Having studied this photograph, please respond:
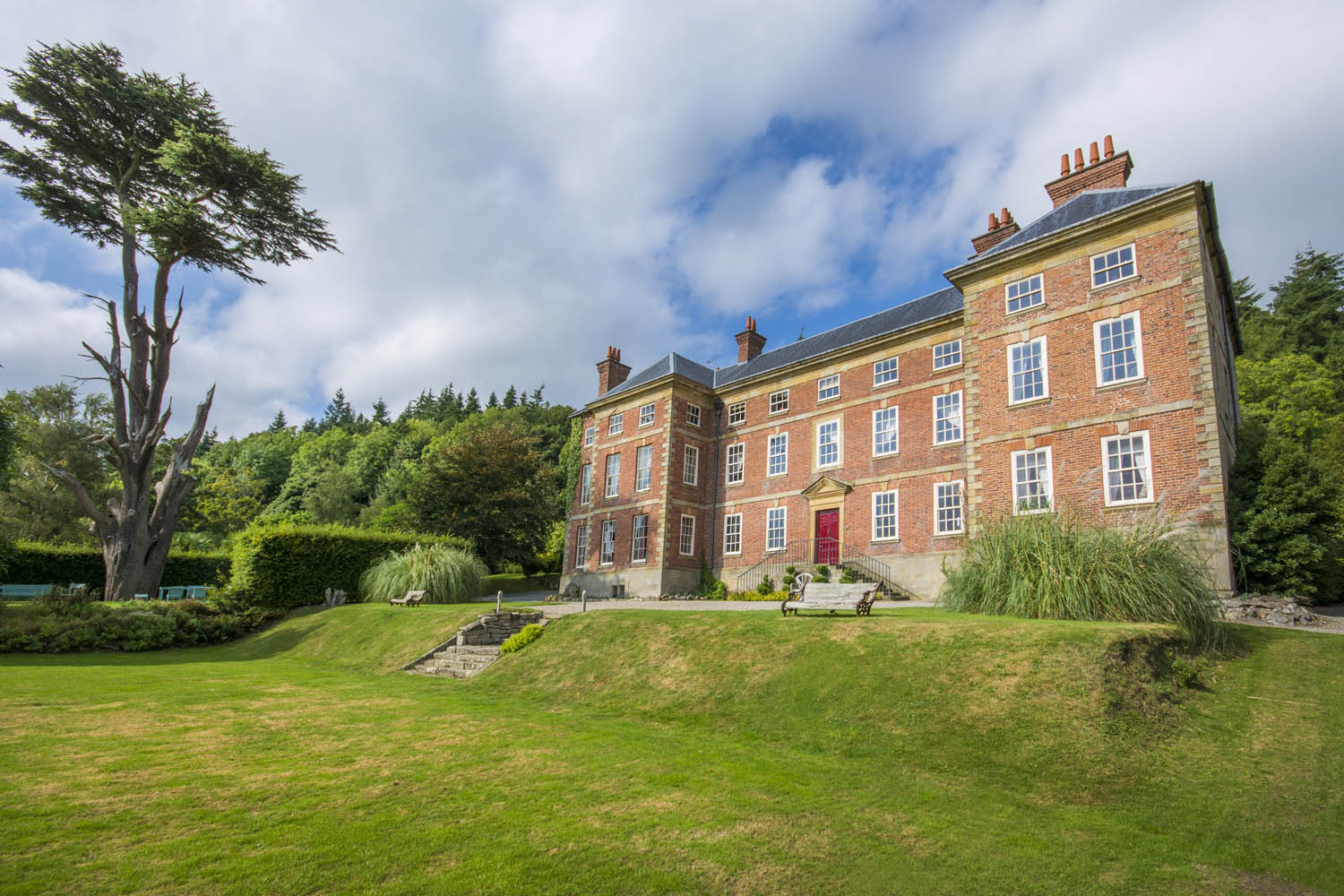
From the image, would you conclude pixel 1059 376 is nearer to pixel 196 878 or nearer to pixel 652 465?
pixel 652 465

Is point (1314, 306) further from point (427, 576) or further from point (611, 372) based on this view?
point (427, 576)

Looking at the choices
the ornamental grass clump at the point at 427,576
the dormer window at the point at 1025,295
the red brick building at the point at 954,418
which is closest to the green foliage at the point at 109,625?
the ornamental grass clump at the point at 427,576

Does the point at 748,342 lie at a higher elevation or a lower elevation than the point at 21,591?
higher

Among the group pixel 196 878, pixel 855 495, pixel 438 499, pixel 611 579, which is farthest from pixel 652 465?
pixel 196 878

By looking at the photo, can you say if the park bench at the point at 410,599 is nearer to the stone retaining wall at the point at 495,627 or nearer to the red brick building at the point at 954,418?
the stone retaining wall at the point at 495,627

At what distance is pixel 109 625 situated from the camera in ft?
56.6

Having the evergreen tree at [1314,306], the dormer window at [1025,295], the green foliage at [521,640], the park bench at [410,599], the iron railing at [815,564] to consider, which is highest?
the evergreen tree at [1314,306]

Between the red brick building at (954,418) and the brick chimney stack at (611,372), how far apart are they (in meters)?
0.19

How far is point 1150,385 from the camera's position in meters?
15.9

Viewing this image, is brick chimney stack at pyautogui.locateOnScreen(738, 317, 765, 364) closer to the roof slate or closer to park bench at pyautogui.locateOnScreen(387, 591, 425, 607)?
the roof slate

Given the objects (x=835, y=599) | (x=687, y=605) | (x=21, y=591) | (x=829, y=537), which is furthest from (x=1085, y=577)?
(x=21, y=591)

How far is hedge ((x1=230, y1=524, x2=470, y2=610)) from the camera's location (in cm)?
2298

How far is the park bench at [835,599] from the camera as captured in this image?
40.3ft

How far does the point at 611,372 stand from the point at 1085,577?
2634cm
